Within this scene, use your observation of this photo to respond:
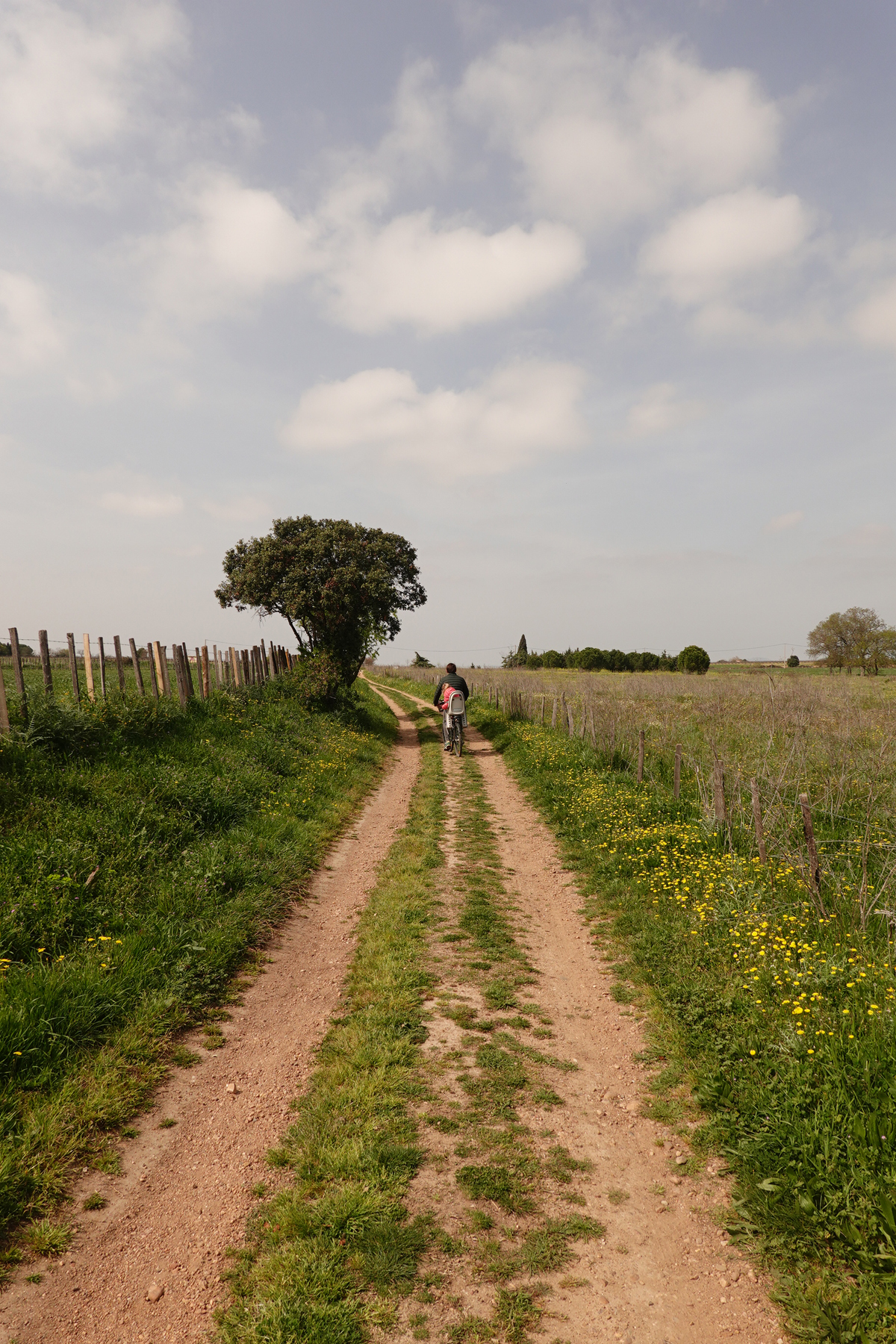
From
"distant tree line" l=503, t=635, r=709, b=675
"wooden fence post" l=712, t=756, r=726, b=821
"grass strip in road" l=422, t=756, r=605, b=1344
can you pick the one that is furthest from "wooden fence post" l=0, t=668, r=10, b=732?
"distant tree line" l=503, t=635, r=709, b=675

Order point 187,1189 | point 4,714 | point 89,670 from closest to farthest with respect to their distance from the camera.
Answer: point 187,1189
point 4,714
point 89,670

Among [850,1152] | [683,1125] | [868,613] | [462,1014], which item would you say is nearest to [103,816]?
[462,1014]

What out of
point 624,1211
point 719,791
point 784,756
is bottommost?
point 624,1211

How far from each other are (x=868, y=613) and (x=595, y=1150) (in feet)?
216

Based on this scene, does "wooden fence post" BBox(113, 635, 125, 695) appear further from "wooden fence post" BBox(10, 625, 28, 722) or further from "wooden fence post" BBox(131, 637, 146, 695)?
"wooden fence post" BBox(10, 625, 28, 722)

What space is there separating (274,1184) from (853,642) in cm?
6587

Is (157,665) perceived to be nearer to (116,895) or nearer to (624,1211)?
(116,895)

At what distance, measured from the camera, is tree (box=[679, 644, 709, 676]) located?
188 feet

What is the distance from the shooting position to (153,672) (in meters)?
12.3

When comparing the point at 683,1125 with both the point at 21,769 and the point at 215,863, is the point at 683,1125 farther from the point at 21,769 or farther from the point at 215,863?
the point at 21,769

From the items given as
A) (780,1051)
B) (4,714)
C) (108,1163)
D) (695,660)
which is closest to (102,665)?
(4,714)

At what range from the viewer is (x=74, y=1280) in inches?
122

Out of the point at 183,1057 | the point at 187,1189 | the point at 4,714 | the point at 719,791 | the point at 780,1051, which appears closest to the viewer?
the point at 187,1189

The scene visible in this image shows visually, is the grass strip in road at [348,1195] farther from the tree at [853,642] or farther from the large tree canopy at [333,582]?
the tree at [853,642]
